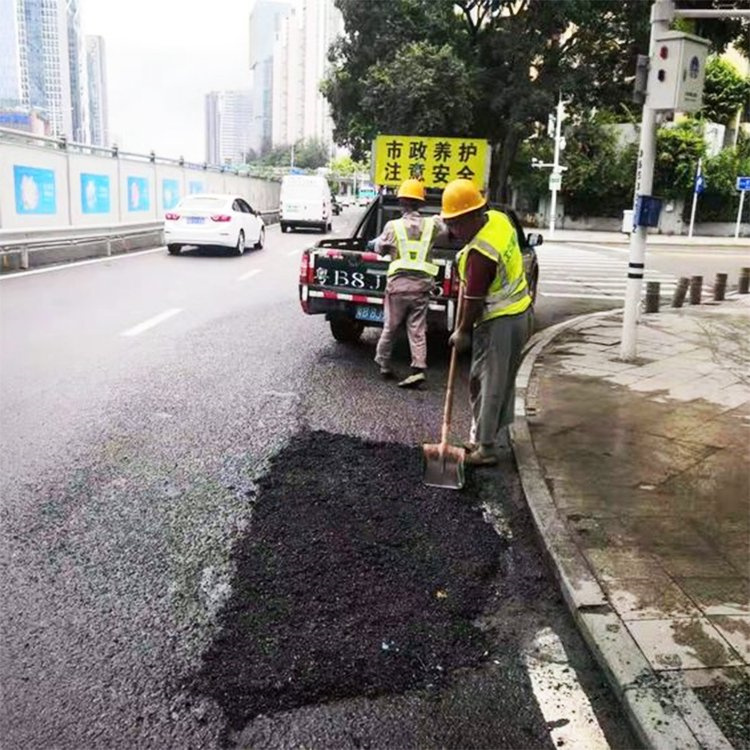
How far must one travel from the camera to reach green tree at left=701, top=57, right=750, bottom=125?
45.6 m

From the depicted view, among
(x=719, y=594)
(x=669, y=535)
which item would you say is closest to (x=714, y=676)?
(x=719, y=594)

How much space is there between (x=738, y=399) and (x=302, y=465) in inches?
162

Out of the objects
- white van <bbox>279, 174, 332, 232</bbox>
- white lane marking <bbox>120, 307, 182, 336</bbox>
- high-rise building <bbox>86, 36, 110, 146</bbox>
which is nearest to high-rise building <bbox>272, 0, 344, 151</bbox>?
white van <bbox>279, 174, 332, 232</bbox>

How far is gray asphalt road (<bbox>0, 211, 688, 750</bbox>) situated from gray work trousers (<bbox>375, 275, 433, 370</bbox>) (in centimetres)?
39

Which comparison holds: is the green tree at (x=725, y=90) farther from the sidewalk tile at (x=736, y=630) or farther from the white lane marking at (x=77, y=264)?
the sidewalk tile at (x=736, y=630)

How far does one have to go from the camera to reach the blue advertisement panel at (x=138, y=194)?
2220 centimetres

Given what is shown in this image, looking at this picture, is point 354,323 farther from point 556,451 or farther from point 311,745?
point 311,745

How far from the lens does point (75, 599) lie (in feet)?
11.2

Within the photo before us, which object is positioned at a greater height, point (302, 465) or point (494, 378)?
point (494, 378)

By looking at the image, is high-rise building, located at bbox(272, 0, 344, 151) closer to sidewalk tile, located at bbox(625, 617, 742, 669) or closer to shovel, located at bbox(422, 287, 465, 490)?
shovel, located at bbox(422, 287, 465, 490)

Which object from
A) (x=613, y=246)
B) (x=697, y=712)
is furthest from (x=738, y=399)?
(x=613, y=246)

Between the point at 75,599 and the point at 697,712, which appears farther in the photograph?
the point at 75,599

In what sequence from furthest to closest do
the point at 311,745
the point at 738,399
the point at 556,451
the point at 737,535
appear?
1. the point at 738,399
2. the point at 556,451
3. the point at 737,535
4. the point at 311,745

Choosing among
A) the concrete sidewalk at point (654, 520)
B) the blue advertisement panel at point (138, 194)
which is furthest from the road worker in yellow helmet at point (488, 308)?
the blue advertisement panel at point (138, 194)
